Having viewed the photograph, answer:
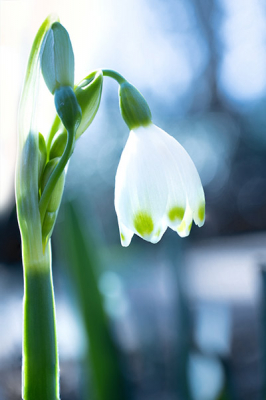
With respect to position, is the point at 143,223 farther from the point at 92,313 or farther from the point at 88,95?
the point at 92,313

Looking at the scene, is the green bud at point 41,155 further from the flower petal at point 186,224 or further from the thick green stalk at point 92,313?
the thick green stalk at point 92,313

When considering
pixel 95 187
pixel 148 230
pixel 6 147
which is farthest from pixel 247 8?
pixel 148 230

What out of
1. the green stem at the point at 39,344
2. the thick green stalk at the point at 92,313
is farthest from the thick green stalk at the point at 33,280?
the thick green stalk at the point at 92,313

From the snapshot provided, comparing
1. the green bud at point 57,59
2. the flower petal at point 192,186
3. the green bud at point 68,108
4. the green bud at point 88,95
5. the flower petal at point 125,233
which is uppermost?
the green bud at point 57,59

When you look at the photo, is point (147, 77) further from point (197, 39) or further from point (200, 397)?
point (200, 397)

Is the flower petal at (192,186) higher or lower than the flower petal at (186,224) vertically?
higher

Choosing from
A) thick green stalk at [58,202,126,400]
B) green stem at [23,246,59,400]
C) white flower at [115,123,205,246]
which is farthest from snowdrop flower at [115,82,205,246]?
thick green stalk at [58,202,126,400]
